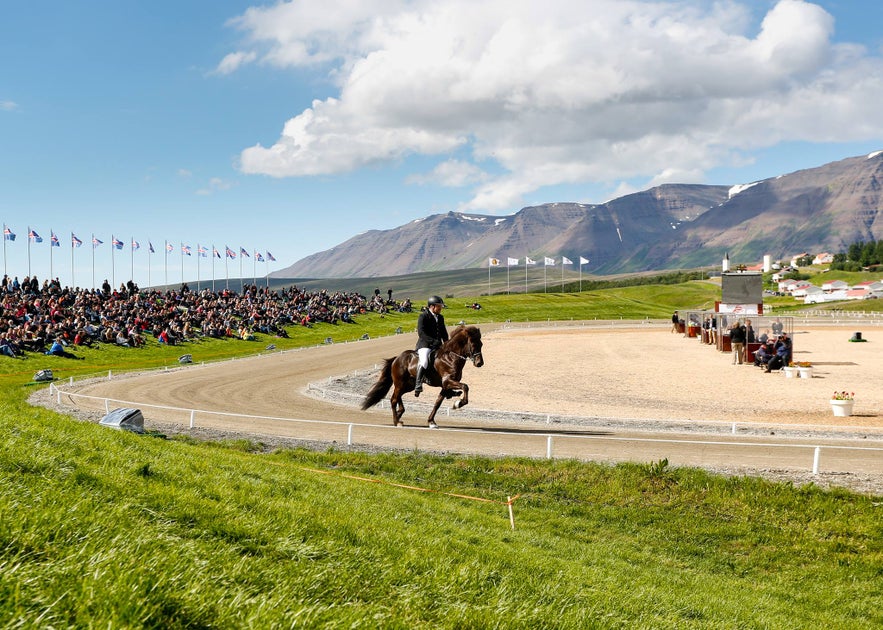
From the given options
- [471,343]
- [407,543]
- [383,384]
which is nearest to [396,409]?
[383,384]

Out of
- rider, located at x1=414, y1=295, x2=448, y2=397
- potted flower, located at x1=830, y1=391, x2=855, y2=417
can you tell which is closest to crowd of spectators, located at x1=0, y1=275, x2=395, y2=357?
rider, located at x1=414, y1=295, x2=448, y2=397

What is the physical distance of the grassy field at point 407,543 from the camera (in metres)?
4.27

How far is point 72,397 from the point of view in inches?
1212

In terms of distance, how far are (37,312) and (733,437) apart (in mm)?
48125

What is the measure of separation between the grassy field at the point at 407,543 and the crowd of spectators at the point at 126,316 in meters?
35.6

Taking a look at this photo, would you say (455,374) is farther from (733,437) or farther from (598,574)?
(598,574)

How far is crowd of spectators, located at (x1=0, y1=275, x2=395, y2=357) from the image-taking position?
1837 inches

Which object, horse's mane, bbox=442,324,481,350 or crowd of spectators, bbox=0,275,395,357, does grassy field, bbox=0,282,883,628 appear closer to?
horse's mane, bbox=442,324,481,350

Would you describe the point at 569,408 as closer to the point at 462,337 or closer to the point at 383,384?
the point at 383,384

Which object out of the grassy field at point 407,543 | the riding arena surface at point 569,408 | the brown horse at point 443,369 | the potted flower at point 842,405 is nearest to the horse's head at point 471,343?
the brown horse at point 443,369

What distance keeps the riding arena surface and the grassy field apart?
3016 mm

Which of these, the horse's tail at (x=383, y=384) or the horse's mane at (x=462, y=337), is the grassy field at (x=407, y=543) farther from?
the horse's tail at (x=383, y=384)

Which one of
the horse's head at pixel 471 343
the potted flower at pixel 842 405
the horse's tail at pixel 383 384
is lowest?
the potted flower at pixel 842 405

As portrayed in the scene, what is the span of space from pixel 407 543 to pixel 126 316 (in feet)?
179
